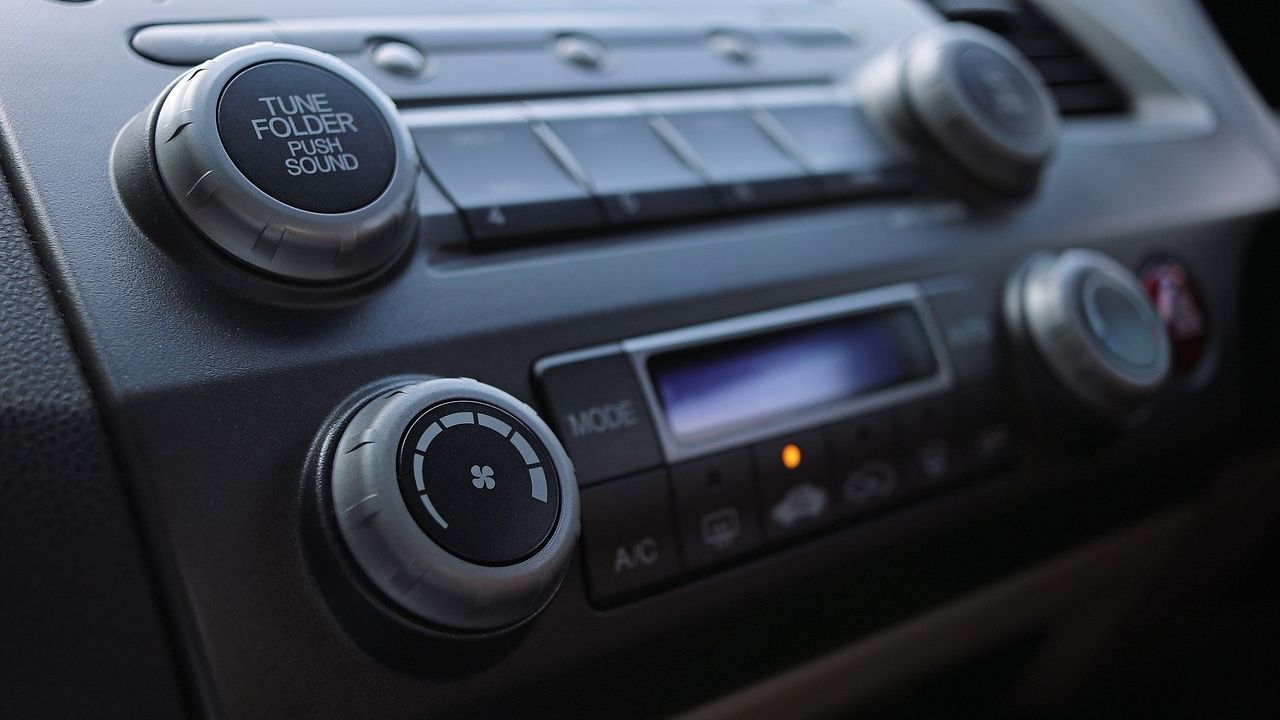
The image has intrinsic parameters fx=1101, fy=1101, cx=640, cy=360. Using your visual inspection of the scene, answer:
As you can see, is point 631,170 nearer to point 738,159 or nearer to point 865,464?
point 738,159

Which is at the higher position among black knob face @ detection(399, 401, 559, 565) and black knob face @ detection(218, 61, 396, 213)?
black knob face @ detection(218, 61, 396, 213)

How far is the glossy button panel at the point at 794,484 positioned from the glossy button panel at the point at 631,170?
0.41 feet

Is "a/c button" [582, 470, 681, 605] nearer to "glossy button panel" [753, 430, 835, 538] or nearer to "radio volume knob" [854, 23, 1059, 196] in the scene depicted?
"glossy button panel" [753, 430, 835, 538]

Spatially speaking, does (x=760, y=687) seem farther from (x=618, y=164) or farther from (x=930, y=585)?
(x=618, y=164)

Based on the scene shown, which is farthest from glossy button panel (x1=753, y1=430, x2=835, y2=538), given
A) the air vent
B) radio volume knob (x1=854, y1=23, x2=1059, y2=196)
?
the air vent

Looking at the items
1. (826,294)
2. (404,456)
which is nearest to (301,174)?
(404,456)

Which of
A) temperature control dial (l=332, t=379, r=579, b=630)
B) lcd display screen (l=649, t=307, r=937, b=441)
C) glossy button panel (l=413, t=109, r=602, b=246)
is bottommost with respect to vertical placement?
lcd display screen (l=649, t=307, r=937, b=441)

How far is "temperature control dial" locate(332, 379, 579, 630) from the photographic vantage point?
15.0 inches

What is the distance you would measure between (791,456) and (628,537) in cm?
10

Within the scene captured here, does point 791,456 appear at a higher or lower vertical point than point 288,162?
lower

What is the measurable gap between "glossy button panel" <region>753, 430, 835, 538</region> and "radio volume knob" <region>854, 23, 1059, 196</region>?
0.23 metres

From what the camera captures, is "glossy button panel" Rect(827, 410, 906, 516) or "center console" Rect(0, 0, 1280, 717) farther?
"glossy button panel" Rect(827, 410, 906, 516)

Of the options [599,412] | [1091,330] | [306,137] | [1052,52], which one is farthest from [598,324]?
[1052,52]

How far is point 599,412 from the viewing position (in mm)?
479
